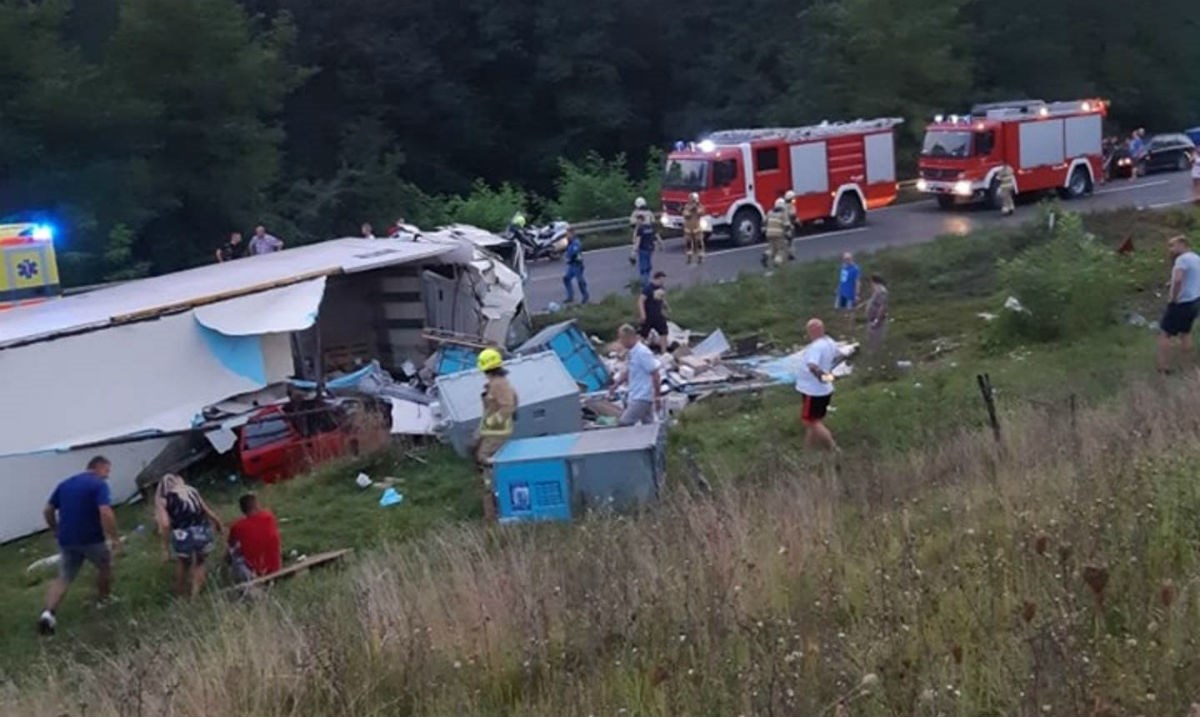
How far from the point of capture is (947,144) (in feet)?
110

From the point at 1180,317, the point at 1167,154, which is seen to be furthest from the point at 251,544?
the point at 1167,154

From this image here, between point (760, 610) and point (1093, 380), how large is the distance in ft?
33.6

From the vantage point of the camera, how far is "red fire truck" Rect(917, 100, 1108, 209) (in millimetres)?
32938

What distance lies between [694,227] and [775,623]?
22.7 m

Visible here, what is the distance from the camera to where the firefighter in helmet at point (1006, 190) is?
32000 millimetres

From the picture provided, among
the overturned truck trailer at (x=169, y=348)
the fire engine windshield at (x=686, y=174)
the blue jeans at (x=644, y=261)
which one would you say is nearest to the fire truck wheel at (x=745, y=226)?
the fire engine windshield at (x=686, y=174)

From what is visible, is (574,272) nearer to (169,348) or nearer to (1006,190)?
(169,348)

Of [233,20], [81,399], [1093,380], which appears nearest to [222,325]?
[81,399]

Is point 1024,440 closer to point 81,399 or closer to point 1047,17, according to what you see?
point 81,399

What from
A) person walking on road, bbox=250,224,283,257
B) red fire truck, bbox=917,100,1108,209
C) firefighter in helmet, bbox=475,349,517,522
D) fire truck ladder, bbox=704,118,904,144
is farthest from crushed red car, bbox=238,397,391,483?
red fire truck, bbox=917,100,1108,209

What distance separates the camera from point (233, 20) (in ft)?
113

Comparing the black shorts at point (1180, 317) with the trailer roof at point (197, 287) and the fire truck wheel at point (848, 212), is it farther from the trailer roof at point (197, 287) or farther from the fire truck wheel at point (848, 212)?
the fire truck wheel at point (848, 212)

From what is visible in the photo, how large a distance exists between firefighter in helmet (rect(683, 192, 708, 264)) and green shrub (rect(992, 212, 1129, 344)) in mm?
9131

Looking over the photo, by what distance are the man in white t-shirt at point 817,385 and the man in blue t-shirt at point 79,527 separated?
6427mm
